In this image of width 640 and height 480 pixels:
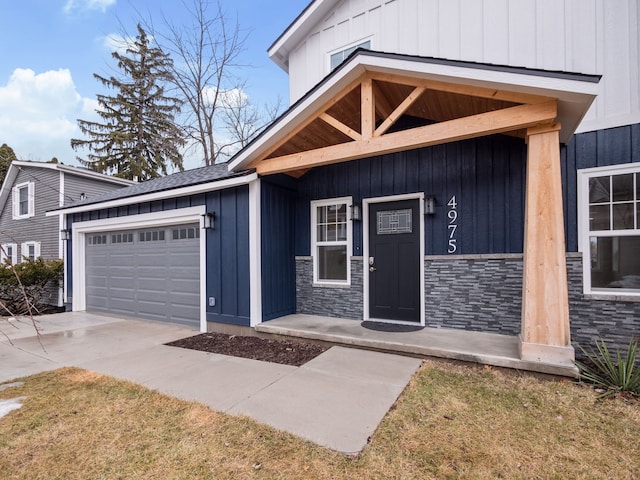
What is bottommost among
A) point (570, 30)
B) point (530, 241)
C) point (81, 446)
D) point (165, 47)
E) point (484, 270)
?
point (81, 446)

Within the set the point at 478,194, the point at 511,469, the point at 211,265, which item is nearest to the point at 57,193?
the point at 211,265

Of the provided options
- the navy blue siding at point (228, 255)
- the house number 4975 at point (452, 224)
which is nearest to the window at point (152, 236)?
the navy blue siding at point (228, 255)

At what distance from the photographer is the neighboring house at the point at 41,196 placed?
11.9 m

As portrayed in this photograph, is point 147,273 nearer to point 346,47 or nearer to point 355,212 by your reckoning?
point 355,212

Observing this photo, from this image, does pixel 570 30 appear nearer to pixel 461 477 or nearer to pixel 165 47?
pixel 461 477

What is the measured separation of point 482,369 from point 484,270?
5.20 ft

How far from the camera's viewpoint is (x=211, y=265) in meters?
6.05

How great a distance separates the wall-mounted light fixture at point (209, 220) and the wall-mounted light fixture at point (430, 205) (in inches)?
154

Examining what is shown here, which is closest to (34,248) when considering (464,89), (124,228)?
(124,228)

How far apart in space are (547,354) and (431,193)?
9.03ft

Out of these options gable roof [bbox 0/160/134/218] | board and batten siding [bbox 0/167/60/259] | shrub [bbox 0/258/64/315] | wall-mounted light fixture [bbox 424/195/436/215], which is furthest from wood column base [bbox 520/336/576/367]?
gable roof [bbox 0/160/134/218]

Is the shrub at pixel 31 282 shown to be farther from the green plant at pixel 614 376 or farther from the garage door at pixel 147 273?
the green plant at pixel 614 376

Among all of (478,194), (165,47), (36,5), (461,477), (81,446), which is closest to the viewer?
(461,477)

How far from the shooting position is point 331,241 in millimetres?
6047
